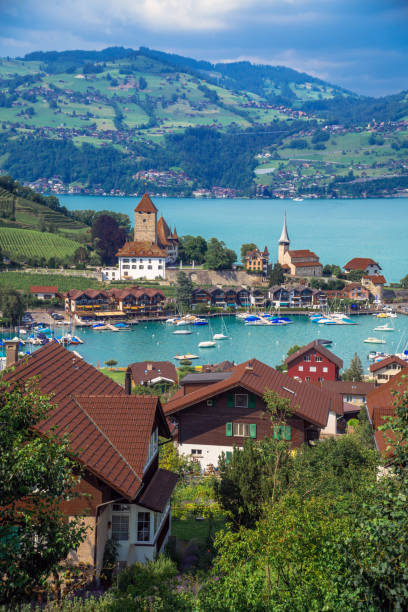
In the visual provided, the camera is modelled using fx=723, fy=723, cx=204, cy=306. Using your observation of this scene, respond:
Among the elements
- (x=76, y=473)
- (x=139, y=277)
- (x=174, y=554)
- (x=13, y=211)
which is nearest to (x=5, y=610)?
(x=76, y=473)

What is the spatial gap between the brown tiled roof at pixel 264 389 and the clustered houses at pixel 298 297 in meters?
48.9

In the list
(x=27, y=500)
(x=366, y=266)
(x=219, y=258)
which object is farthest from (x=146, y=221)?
(x=27, y=500)

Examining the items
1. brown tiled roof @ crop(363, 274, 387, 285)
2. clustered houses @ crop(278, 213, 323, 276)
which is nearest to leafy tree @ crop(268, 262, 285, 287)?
clustered houses @ crop(278, 213, 323, 276)

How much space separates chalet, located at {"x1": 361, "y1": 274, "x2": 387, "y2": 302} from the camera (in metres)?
63.6

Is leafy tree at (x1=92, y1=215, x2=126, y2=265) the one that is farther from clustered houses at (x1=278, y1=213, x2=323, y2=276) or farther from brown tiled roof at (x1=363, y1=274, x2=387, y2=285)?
brown tiled roof at (x1=363, y1=274, x2=387, y2=285)

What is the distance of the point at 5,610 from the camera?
4.43m

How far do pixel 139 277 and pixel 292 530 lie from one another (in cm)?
6110

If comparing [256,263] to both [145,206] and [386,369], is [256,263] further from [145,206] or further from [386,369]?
[386,369]

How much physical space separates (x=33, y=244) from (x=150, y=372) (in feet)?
147

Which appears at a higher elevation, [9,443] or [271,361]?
[9,443]

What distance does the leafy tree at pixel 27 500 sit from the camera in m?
4.26

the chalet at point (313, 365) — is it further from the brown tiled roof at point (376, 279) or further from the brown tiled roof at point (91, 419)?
the brown tiled roof at point (376, 279)

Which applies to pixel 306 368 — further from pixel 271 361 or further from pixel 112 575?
pixel 112 575

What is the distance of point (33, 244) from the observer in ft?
234
